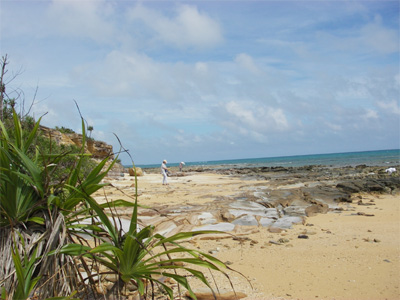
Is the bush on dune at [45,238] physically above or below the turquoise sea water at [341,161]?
above

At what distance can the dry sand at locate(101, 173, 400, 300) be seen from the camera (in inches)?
162

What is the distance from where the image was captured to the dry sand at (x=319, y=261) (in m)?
4.12

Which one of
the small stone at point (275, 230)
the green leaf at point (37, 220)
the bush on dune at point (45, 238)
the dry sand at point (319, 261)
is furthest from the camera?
the small stone at point (275, 230)

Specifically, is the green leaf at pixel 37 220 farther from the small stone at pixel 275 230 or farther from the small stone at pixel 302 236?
the small stone at pixel 275 230

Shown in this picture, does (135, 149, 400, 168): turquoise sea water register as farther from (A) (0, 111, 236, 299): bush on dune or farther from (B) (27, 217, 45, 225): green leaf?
(B) (27, 217, 45, 225): green leaf

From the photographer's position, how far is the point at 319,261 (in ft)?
17.2

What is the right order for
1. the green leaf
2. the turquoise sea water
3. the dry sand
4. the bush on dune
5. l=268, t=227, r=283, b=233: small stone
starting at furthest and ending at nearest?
the turquoise sea water → l=268, t=227, r=283, b=233: small stone → the dry sand → the green leaf → the bush on dune

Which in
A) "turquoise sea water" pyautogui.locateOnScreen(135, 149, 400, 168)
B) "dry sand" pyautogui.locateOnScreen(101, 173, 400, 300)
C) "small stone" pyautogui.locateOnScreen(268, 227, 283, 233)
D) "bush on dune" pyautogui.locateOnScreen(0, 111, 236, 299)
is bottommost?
"dry sand" pyautogui.locateOnScreen(101, 173, 400, 300)

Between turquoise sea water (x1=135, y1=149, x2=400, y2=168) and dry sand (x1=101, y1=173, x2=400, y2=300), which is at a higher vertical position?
turquoise sea water (x1=135, y1=149, x2=400, y2=168)

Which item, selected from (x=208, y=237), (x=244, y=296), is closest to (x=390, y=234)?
(x=208, y=237)

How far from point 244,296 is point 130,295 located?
127 cm

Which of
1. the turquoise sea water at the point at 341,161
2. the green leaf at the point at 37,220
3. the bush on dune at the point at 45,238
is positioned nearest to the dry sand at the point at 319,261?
the bush on dune at the point at 45,238

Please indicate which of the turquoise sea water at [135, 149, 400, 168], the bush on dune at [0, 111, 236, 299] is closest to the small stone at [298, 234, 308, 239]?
the bush on dune at [0, 111, 236, 299]

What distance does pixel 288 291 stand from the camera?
409 centimetres
